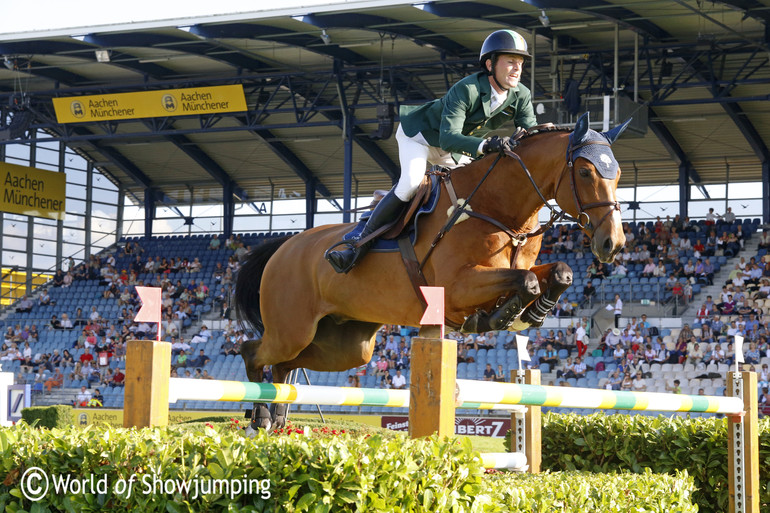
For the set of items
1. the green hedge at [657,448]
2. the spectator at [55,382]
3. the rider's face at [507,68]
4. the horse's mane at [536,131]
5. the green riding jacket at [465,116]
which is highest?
the rider's face at [507,68]

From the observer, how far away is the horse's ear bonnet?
435 cm

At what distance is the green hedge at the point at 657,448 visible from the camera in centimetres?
540

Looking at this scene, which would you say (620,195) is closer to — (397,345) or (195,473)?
(397,345)

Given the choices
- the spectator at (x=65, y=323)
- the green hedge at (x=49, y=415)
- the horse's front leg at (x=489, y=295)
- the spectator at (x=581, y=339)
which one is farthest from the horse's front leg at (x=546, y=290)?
the spectator at (x=65, y=323)

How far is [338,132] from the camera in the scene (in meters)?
23.8

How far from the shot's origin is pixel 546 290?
14.7 feet

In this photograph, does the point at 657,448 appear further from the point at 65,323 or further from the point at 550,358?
the point at 65,323

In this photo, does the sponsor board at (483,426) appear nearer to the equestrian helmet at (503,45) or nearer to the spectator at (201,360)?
the spectator at (201,360)

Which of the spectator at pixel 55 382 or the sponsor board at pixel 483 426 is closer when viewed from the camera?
the sponsor board at pixel 483 426

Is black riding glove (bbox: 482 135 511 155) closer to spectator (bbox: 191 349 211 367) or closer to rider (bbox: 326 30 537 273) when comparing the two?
rider (bbox: 326 30 537 273)

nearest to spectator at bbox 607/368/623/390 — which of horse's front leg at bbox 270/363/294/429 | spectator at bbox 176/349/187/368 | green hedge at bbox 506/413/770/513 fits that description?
spectator at bbox 176/349/187/368

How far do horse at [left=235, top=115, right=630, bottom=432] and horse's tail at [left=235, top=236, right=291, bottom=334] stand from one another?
621mm

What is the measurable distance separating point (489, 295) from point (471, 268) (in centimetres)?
22
